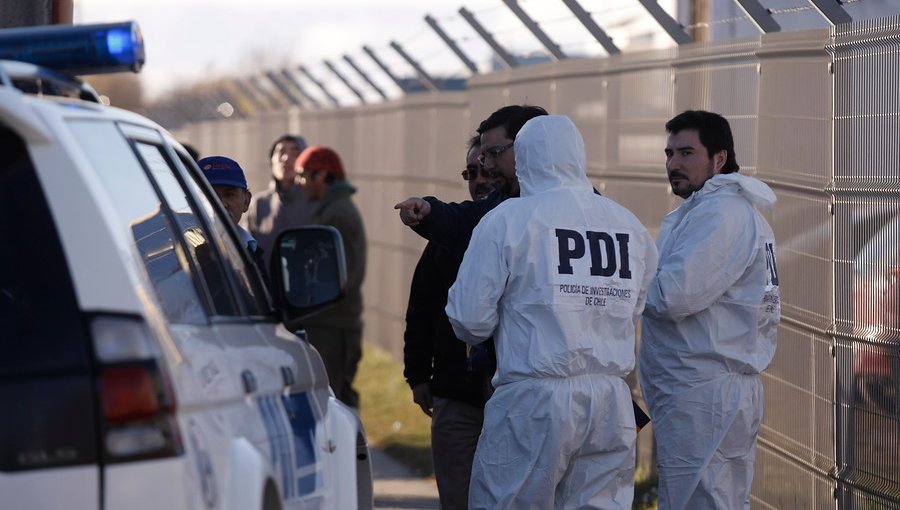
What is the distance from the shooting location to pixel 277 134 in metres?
22.9

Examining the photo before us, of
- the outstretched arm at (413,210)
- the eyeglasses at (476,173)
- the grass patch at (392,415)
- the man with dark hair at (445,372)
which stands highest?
the eyeglasses at (476,173)

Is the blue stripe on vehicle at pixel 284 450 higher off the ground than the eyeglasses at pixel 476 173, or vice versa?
the eyeglasses at pixel 476 173

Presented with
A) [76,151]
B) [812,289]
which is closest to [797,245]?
[812,289]

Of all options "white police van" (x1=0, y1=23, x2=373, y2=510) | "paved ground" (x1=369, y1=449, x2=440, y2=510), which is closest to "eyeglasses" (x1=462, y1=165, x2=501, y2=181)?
"white police van" (x1=0, y1=23, x2=373, y2=510)

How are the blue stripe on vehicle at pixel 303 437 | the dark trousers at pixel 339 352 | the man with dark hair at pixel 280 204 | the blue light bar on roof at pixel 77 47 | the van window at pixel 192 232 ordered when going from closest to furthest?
the blue light bar on roof at pixel 77 47 → the van window at pixel 192 232 → the blue stripe on vehicle at pixel 303 437 → the dark trousers at pixel 339 352 → the man with dark hair at pixel 280 204

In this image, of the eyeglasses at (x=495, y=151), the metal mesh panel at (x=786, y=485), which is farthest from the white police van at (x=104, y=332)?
the metal mesh panel at (x=786, y=485)

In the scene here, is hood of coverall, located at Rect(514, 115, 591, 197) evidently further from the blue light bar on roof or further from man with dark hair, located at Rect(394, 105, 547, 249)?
the blue light bar on roof

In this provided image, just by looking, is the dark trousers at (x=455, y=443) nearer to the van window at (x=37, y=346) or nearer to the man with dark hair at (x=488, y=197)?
the man with dark hair at (x=488, y=197)

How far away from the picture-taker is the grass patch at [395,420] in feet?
30.9

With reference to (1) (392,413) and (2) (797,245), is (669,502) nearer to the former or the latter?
(2) (797,245)

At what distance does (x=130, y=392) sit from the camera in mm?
3041

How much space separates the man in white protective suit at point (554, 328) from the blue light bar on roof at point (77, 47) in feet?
5.78

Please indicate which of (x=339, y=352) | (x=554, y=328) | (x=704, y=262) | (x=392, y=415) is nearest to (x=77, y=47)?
(x=554, y=328)

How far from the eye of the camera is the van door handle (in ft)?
12.4
